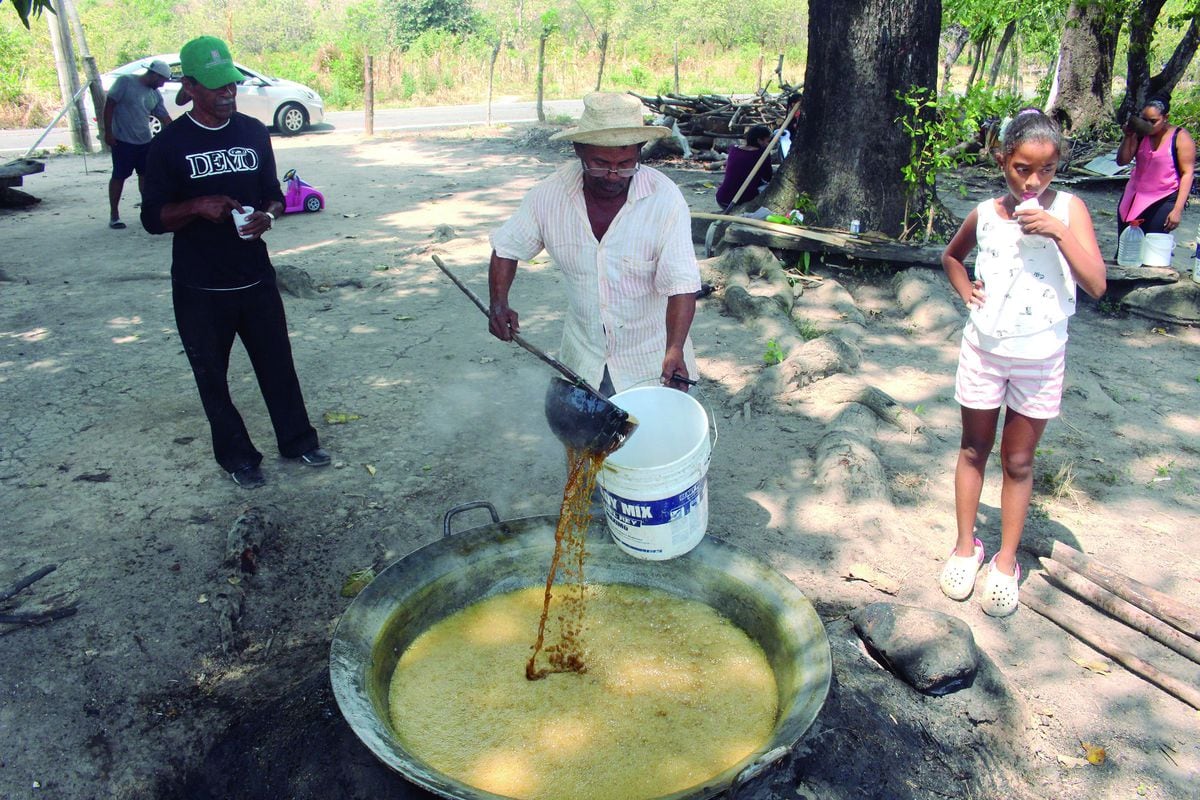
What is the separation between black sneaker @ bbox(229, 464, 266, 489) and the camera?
386 centimetres

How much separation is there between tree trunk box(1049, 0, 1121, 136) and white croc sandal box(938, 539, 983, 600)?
453 inches

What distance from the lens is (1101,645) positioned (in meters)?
2.90

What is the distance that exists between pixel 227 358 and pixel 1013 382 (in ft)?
10.2

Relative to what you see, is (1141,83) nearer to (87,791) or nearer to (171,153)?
(171,153)

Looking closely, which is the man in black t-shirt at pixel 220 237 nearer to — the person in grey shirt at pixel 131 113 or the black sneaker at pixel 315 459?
the black sneaker at pixel 315 459

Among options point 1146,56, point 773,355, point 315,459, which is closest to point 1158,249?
point 773,355

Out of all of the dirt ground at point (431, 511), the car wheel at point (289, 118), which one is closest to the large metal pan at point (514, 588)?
the dirt ground at point (431, 511)

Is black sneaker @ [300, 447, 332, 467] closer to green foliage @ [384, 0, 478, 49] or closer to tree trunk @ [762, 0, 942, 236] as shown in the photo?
tree trunk @ [762, 0, 942, 236]

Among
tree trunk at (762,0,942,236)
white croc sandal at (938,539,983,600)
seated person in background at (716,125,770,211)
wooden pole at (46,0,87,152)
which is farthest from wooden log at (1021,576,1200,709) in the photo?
wooden pole at (46,0,87,152)

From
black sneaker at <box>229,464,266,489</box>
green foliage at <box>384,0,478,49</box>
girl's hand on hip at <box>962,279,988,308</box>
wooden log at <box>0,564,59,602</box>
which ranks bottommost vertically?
wooden log at <box>0,564,59,602</box>

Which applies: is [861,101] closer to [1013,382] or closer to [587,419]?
[1013,382]

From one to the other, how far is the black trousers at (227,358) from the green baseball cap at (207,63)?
83 centimetres

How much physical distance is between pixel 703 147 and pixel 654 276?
1087cm

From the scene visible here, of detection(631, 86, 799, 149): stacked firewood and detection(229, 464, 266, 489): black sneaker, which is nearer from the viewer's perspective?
detection(229, 464, 266, 489): black sneaker
